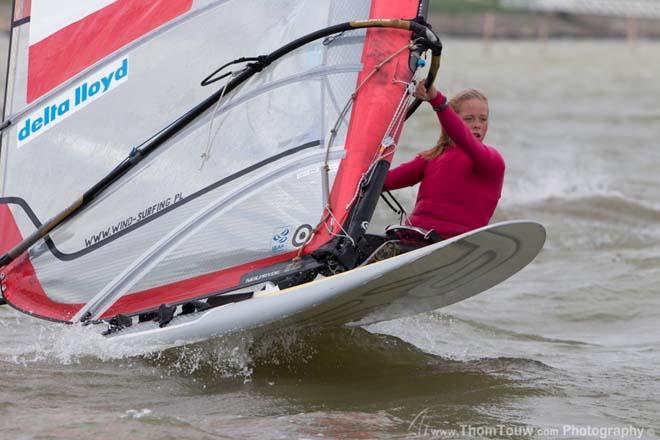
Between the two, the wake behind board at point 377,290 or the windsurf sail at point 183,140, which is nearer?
the wake behind board at point 377,290

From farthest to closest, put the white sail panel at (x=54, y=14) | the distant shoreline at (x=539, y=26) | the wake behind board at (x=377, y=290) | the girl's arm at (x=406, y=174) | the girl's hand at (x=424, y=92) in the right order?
the distant shoreline at (x=539, y=26) → the white sail panel at (x=54, y=14) → the girl's arm at (x=406, y=174) → the girl's hand at (x=424, y=92) → the wake behind board at (x=377, y=290)

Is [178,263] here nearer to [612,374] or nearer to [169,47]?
[169,47]

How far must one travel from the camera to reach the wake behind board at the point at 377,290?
421 centimetres

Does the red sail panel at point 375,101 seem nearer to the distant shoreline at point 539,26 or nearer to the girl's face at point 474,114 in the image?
the girl's face at point 474,114

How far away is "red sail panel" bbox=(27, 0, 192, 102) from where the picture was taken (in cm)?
491

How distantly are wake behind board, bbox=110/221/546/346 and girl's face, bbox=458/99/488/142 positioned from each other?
0.52 metres

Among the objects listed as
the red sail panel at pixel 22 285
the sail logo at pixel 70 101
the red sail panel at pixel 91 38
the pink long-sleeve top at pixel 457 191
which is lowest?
the red sail panel at pixel 22 285

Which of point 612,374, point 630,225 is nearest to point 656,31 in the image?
point 630,225

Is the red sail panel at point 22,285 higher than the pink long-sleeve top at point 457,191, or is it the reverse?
the pink long-sleeve top at point 457,191

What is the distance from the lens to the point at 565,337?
19.9 ft

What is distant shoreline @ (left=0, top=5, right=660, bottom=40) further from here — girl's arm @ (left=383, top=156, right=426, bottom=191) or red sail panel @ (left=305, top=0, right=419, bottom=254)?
red sail panel @ (left=305, top=0, right=419, bottom=254)

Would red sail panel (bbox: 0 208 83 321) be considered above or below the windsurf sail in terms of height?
below

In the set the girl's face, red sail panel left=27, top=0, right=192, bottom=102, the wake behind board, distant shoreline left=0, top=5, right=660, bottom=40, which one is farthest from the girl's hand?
distant shoreline left=0, top=5, right=660, bottom=40

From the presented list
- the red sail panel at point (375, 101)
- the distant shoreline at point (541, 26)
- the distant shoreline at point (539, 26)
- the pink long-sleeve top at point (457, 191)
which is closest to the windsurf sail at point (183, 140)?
the red sail panel at point (375, 101)
